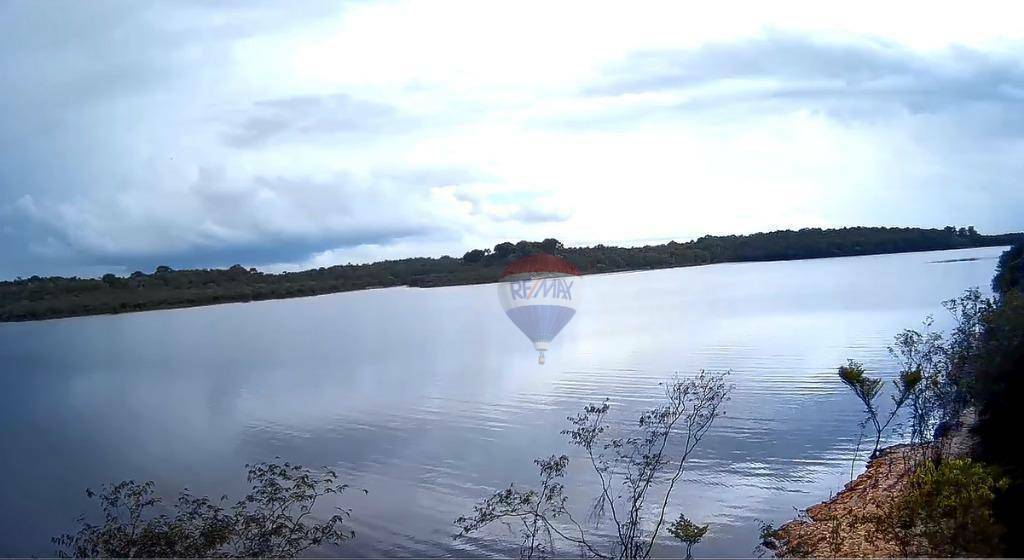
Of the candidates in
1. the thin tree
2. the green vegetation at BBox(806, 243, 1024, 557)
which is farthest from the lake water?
the green vegetation at BBox(806, 243, 1024, 557)

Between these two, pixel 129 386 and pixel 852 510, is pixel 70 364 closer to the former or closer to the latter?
pixel 129 386

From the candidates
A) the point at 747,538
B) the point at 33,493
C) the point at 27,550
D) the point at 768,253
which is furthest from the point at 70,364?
the point at 768,253

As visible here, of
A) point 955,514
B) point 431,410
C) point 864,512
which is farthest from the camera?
point 431,410

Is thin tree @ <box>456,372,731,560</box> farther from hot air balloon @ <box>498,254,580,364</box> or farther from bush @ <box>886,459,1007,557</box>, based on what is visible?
hot air balloon @ <box>498,254,580,364</box>

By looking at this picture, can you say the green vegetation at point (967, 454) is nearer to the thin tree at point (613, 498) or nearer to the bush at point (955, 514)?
the bush at point (955, 514)

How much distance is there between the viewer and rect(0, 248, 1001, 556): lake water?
14031mm

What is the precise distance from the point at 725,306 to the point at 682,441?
120 feet

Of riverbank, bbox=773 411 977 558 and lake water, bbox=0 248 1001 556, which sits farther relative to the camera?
lake water, bbox=0 248 1001 556

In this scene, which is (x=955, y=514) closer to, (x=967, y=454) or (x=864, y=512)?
(x=864, y=512)

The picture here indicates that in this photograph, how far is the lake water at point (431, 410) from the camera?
14.0 metres

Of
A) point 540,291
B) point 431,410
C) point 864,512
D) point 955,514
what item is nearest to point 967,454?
point 864,512

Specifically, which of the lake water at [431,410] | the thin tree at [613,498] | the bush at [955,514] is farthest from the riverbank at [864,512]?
the thin tree at [613,498]

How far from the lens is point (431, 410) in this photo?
73.0ft

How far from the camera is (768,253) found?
408 ft
